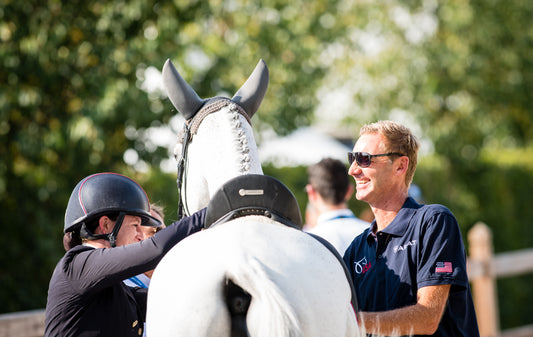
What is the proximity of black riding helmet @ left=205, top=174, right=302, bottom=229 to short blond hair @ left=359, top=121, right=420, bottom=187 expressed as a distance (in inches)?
35.5

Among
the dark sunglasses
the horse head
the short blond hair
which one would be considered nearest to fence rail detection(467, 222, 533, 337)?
the short blond hair

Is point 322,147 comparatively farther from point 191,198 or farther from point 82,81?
point 191,198

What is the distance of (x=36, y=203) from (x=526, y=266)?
6213 mm

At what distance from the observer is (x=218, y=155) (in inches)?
98.3

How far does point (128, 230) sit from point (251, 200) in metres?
1.00

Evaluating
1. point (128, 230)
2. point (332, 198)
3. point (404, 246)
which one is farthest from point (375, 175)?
point (332, 198)

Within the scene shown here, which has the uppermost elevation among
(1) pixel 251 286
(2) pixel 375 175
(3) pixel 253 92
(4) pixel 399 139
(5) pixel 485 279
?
(3) pixel 253 92

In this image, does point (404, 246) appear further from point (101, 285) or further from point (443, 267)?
point (101, 285)

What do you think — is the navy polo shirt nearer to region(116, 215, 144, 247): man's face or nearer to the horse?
the horse

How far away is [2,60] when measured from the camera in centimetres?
600

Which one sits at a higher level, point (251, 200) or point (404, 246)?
point (251, 200)

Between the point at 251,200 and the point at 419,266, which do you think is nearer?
the point at 251,200

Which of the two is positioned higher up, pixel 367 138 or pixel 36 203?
pixel 367 138

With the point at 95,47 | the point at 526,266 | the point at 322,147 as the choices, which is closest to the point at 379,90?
the point at 322,147
